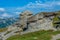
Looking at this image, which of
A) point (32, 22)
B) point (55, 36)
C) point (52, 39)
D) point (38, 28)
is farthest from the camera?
point (32, 22)

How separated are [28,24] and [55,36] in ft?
84.0

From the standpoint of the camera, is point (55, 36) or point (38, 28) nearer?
point (55, 36)

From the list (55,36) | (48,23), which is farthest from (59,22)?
(55,36)

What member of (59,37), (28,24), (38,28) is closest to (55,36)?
(59,37)

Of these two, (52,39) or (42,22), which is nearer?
(52,39)

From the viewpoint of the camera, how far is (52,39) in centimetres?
5628

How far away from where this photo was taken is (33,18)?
86938 mm

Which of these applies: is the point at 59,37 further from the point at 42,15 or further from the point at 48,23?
the point at 42,15

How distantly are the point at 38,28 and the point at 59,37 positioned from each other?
21.2 m

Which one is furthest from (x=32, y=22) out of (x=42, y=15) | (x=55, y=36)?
(x=55, y=36)

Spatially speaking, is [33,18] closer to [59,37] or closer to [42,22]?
[42,22]

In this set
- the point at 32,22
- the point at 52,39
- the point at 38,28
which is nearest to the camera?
the point at 52,39

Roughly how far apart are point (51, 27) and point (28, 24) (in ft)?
32.4

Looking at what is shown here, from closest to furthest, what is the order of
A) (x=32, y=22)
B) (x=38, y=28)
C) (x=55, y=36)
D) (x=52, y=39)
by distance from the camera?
(x=52, y=39) → (x=55, y=36) → (x=38, y=28) → (x=32, y=22)
